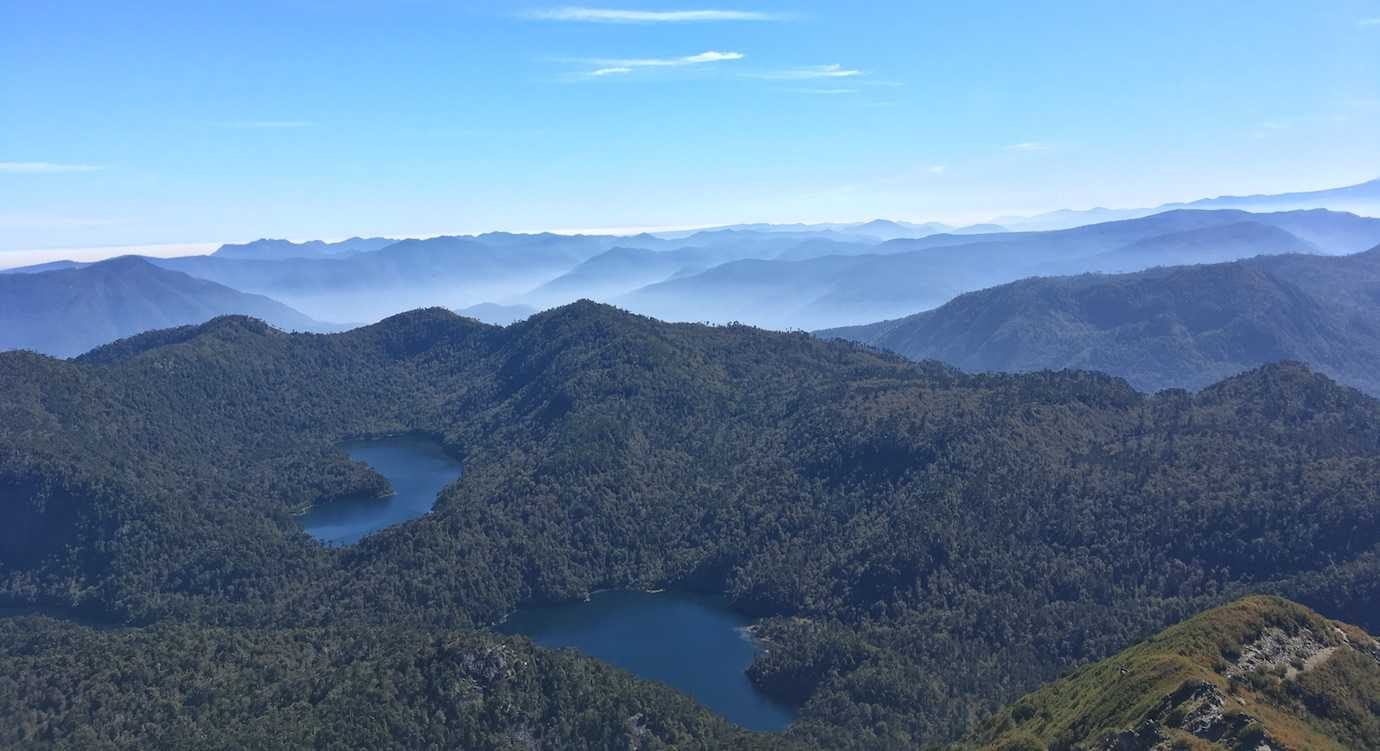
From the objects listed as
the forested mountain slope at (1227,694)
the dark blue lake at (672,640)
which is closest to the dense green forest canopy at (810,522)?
the dark blue lake at (672,640)

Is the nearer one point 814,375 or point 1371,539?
point 1371,539

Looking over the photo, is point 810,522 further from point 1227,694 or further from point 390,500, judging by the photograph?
point 1227,694

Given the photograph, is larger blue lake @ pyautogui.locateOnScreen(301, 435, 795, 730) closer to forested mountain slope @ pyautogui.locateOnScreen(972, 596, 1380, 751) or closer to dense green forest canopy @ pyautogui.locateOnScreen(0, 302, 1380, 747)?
dense green forest canopy @ pyautogui.locateOnScreen(0, 302, 1380, 747)

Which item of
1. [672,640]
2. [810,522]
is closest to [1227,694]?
[672,640]

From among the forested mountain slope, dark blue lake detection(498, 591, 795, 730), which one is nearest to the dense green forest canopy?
dark blue lake detection(498, 591, 795, 730)

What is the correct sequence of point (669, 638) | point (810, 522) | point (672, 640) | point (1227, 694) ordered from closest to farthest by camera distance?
point (1227, 694)
point (672, 640)
point (669, 638)
point (810, 522)

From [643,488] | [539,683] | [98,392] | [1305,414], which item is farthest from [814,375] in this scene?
[98,392]

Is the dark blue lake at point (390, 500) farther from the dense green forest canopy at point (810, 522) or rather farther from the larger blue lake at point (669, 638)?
the dense green forest canopy at point (810, 522)

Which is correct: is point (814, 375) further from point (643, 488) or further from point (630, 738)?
point (630, 738)
